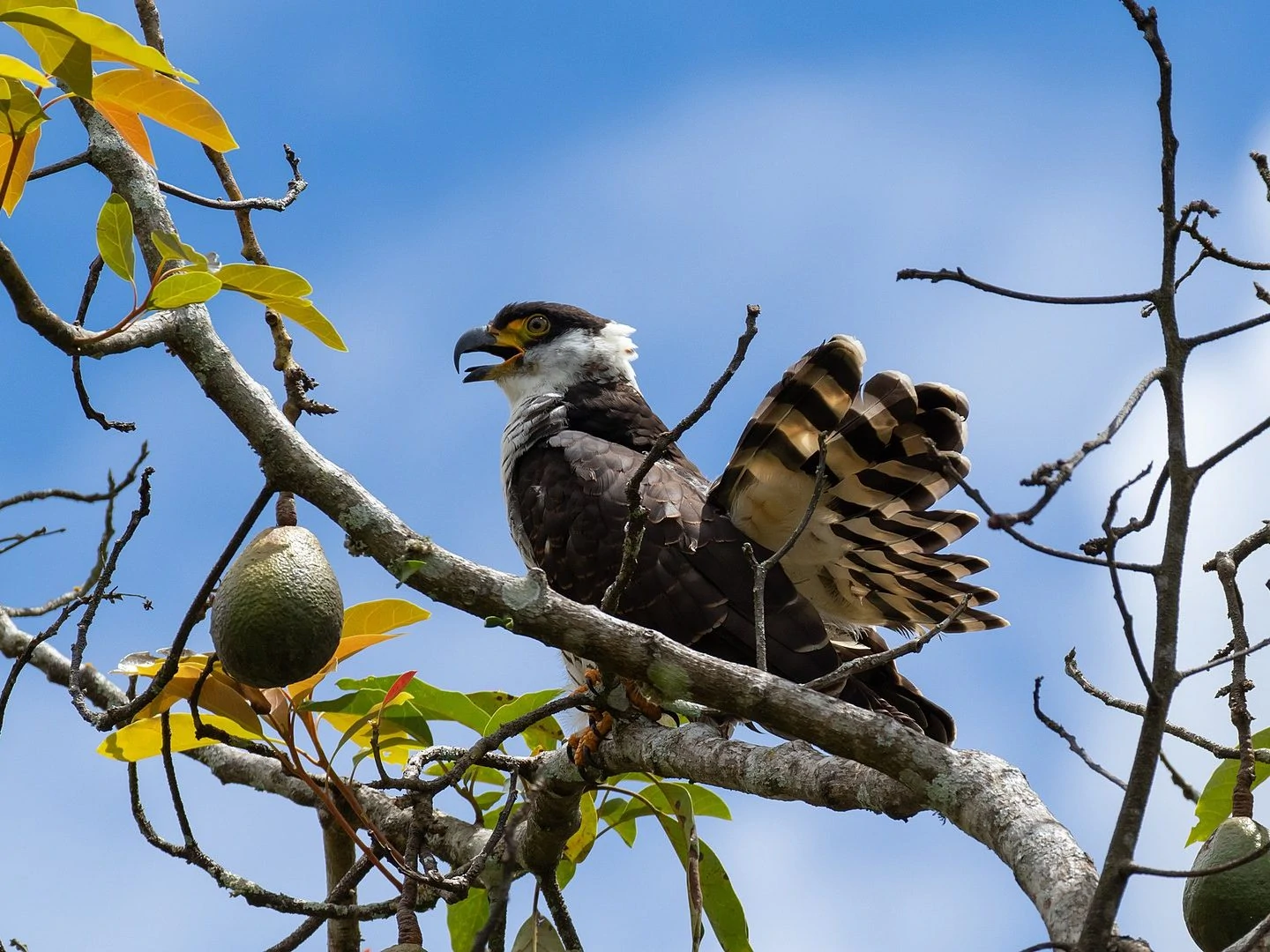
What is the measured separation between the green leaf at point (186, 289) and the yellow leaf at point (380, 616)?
1.07 m

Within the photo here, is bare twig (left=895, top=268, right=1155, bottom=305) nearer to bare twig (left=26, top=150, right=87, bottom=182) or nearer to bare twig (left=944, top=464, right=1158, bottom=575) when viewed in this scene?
bare twig (left=944, top=464, right=1158, bottom=575)

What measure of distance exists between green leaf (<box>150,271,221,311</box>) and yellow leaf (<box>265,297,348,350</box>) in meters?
0.22

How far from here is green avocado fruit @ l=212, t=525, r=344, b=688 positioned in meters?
2.29


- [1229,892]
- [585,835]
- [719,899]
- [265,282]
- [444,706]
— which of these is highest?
[265,282]

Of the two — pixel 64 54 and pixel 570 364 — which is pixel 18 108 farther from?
pixel 570 364

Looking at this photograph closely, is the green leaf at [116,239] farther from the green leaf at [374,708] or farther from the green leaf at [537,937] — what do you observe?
the green leaf at [537,937]

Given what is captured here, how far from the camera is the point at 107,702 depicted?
14.1 feet

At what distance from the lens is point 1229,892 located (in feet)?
7.31

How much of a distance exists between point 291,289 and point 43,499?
183 centimetres

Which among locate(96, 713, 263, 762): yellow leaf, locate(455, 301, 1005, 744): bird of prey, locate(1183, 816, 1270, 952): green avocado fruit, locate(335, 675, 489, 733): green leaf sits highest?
locate(455, 301, 1005, 744): bird of prey

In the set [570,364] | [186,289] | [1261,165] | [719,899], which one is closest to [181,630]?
[186,289]

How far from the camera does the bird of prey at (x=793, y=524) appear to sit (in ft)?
13.9

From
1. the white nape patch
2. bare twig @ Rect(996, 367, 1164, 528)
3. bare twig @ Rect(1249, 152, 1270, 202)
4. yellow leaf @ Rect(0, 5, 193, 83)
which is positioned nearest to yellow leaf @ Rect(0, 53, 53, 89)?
yellow leaf @ Rect(0, 5, 193, 83)

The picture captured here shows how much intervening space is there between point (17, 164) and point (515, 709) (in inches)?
74.5
